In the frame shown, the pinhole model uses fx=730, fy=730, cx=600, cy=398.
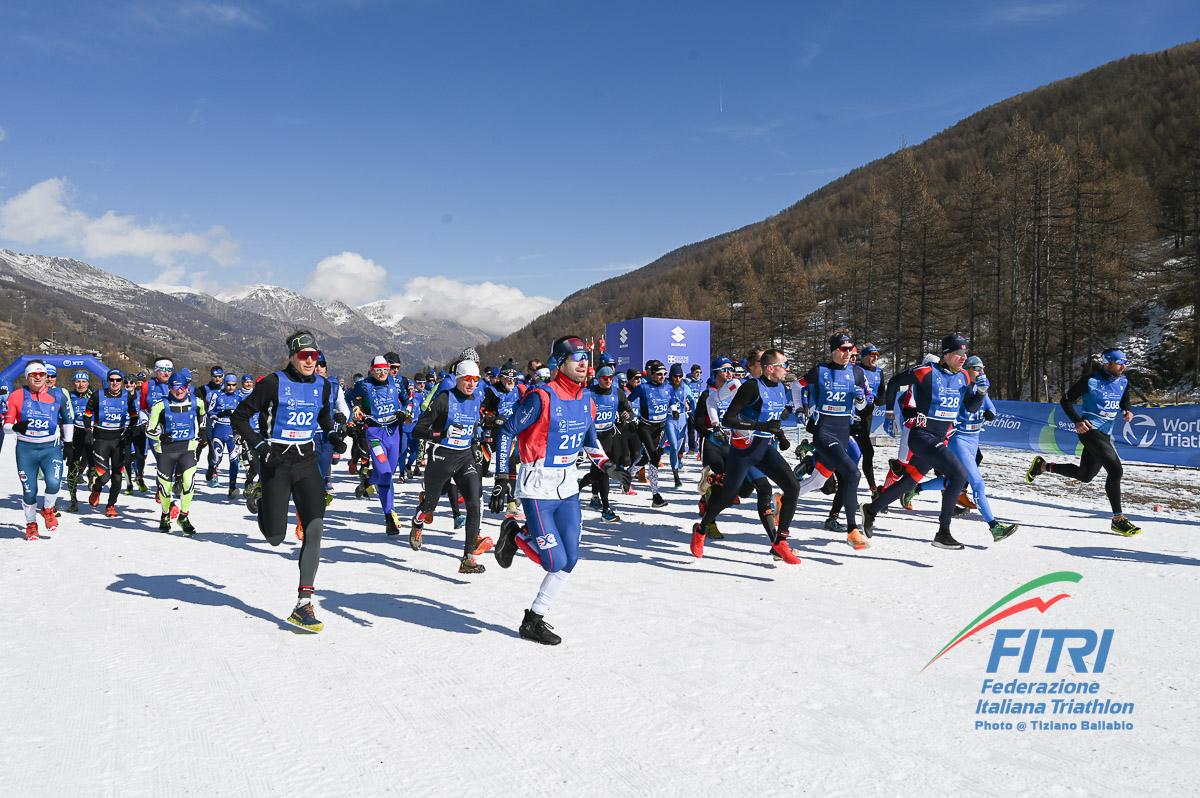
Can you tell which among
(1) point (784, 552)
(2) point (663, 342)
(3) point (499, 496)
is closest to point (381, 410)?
(3) point (499, 496)

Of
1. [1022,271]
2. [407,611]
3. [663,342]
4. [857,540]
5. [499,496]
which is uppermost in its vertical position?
[1022,271]

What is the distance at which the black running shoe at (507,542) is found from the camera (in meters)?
5.49

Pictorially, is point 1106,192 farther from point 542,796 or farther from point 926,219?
point 542,796

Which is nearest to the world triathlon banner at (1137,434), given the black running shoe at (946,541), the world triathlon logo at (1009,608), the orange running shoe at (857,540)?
the black running shoe at (946,541)

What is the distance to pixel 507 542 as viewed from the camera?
18.1 feet

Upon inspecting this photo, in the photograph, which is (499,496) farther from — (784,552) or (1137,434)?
(1137,434)

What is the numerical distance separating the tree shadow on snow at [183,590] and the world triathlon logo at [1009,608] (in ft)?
16.3

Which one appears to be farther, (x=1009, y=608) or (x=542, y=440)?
(x=1009, y=608)

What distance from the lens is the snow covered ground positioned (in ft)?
10.8

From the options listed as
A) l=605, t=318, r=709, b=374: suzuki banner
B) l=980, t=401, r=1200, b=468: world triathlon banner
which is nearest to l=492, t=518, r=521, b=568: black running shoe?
l=980, t=401, r=1200, b=468: world triathlon banner

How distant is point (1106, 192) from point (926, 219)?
966 cm

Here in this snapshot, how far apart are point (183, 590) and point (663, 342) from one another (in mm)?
21204

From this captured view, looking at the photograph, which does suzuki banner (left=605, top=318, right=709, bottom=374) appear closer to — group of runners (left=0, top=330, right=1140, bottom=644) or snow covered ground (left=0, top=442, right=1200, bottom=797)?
group of runners (left=0, top=330, right=1140, bottom=644)

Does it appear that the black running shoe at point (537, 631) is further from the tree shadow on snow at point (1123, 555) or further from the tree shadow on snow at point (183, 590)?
the tree shadow on snow at point (1123, 555)
